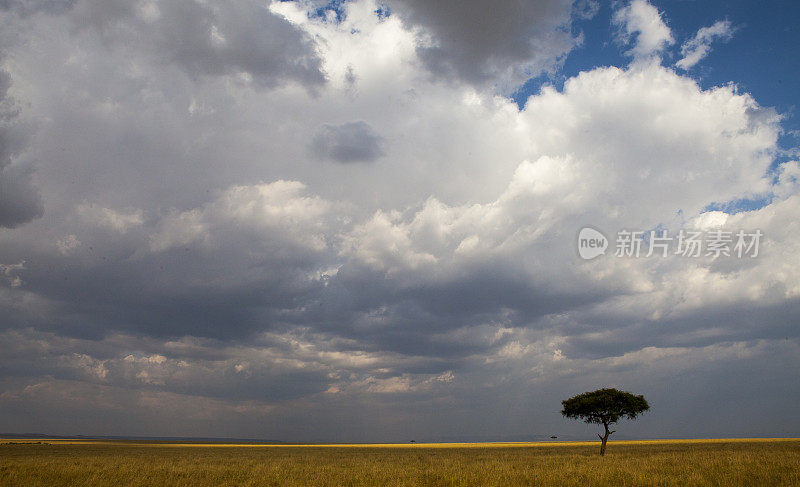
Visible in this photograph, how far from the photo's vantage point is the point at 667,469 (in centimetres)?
3138

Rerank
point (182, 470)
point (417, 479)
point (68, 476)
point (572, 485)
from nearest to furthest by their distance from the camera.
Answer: point (572, 485) < point (417, 479) < point (68, 476) < point (182, 470)

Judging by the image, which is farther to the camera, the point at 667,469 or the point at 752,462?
the point at 752,462

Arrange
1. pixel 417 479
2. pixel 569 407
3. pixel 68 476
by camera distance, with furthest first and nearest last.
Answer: pixel 569 407, pixel 68 476, pixel 417 479

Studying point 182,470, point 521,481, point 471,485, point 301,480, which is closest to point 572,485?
point 521,481

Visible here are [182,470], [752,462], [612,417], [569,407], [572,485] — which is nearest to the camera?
[572,485]

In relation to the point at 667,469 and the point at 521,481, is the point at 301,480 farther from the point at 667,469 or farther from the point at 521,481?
the point at 667,469

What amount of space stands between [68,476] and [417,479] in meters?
23.7

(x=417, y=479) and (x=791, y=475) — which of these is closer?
(x=791, y=475)

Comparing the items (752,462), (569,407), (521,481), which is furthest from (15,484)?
(569,407)

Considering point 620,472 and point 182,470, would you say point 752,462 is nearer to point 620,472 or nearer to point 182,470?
point 620,472

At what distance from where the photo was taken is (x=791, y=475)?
26.2 meters

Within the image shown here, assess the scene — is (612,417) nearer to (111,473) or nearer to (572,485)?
(572,485)

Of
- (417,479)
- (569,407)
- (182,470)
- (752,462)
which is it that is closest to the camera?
(417,479)

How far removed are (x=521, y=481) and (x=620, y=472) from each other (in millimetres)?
7739
